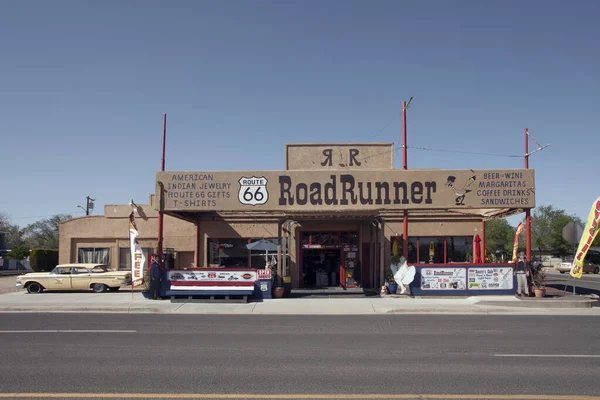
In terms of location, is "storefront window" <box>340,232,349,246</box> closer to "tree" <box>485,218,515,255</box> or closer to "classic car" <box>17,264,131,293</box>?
"classic car" <box>17,264,131,293</box>

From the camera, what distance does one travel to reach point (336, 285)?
2673 cm

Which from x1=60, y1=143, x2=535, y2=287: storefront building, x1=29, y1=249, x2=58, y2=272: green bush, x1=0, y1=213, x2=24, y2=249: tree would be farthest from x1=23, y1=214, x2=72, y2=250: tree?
x1=60, y1=143, x2=535, y2=287: storefront building

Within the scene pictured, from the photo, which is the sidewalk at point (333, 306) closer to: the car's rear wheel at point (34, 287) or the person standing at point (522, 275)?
the person standing at point (522, 275)

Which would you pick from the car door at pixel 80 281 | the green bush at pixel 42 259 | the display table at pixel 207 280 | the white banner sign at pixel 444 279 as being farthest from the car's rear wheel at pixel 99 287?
the green bush at pixel 42 259

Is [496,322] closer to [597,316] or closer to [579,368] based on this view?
[597,316]

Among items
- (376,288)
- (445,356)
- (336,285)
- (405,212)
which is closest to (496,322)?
(445,356)

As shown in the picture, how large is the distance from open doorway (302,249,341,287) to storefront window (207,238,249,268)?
9.49 ft

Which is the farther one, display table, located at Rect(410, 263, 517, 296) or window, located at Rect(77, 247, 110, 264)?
window, located at Rect(77, 247, 110, 264)

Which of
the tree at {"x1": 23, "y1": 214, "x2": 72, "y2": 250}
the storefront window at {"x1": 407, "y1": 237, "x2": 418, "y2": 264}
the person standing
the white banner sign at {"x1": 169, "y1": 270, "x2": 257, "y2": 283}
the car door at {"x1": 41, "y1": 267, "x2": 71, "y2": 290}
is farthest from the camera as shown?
the tree at {"x1": 23, "y1": 214, "x2": 72, "y2": 250}

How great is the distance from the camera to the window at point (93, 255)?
96.0 feet

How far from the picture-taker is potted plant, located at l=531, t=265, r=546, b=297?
20656mm

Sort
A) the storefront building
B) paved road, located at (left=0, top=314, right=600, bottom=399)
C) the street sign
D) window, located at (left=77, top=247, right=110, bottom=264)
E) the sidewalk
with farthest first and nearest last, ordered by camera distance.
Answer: window, located at (left=77, top=247, right=110, bottom=264)
the storefront building
the street sign
the sidewalk
paved road, located at (left=0, top=314, right=600, bottom=399)

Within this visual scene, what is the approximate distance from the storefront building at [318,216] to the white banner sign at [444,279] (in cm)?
133

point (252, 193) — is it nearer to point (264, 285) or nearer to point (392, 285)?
point (264, 285)
